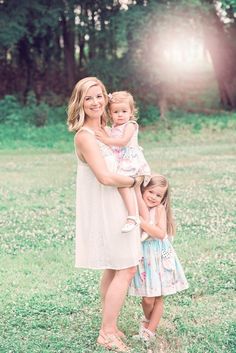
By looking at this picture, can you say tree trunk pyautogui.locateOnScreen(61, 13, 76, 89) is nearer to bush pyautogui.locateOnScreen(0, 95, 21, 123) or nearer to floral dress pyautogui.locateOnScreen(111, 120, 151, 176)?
bush pyautogui.locateOnScreen(0, 95, 21, 123)

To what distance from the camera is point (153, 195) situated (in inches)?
219

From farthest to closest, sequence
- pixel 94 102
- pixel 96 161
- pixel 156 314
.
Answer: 1. pixel 156 314
2. pixel 94 102
3. pixel 96 161

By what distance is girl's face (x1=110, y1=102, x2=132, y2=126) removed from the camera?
17.6 ft

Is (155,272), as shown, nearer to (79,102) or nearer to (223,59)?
(79,102)

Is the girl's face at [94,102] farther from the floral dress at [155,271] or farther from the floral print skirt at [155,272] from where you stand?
the floral print skirt at [155,272]

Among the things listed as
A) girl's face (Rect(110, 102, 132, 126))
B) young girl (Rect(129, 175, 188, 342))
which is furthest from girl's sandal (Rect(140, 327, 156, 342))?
girl's face (Rect(110, 102, 132, 126))

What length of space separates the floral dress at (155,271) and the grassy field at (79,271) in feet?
1.40

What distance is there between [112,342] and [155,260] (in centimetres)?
67

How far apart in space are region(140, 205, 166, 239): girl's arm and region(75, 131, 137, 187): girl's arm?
1.15ft

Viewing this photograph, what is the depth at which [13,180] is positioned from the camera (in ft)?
49.3

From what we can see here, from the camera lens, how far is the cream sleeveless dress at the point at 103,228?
534cm

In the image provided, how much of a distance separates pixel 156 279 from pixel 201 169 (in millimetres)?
10616

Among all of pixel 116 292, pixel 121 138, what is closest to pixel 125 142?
pixel 121 138

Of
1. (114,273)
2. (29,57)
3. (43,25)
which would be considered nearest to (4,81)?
(29,57)
